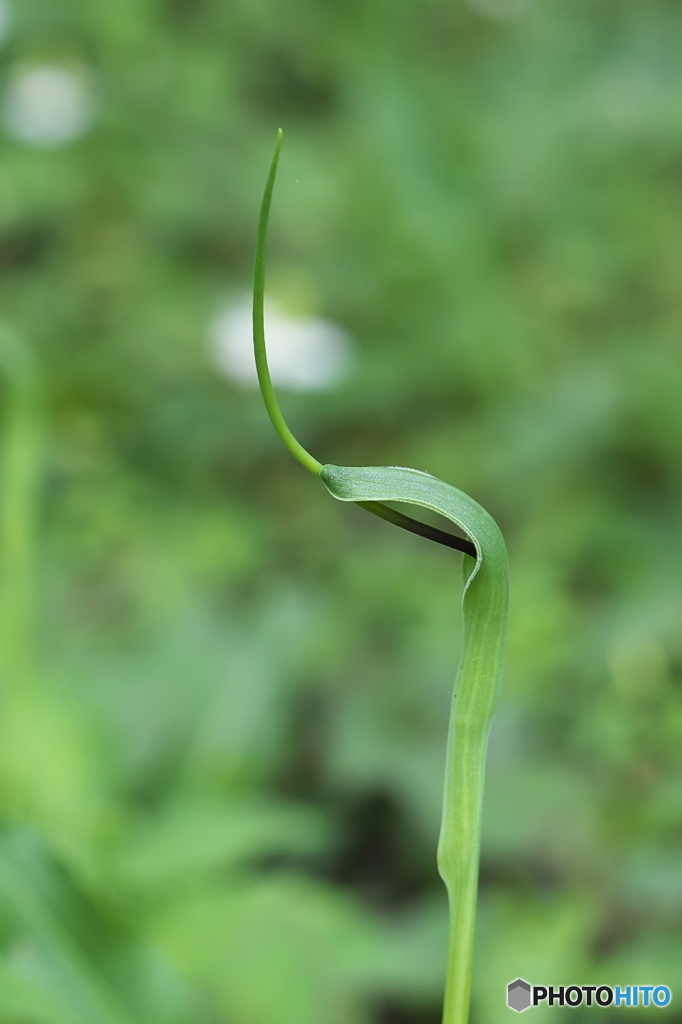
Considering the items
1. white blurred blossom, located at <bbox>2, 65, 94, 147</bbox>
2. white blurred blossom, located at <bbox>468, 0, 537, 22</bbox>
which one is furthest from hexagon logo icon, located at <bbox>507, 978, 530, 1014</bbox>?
white blurred blossom, located at <bbox>468, 0, 537, 22</bbox>

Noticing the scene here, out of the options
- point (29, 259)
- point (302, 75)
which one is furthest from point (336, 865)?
point (302, 75)

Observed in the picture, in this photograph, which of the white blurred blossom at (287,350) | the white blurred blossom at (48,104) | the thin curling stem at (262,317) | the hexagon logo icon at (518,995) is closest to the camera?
the thin curling stem at (262,317)

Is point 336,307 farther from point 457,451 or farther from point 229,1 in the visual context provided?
point 229,1

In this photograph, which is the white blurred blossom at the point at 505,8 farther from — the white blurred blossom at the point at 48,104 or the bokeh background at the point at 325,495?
the white blurred blossom at the point at 48,104

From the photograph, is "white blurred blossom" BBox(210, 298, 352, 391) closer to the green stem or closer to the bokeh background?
the bokeh background

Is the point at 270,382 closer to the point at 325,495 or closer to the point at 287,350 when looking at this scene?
the point at 325,495

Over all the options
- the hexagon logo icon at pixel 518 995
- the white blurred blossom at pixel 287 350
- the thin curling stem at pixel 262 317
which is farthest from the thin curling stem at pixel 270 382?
the white blurred blossom at pixel 287 350
